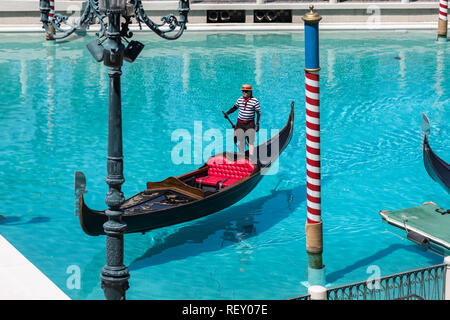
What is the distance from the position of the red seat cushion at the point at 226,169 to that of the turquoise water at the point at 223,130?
0.56 metres

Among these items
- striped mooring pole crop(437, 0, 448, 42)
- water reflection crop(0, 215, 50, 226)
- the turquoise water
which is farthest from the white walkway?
striped mooring pole crop(437, 0, 448, 42)

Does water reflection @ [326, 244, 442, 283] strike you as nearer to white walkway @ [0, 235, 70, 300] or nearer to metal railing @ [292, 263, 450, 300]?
metal railing @ [292, 263, 450, 300]

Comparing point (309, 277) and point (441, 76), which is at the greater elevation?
point (441, 76)

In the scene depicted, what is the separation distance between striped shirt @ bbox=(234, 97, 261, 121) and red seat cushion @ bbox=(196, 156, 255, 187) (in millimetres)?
798

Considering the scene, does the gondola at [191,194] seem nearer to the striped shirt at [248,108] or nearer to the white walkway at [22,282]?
the striped shirt at [248,108]

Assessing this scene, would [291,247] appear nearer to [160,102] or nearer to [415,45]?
[160,102]

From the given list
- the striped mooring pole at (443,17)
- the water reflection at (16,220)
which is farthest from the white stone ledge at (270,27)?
the water reflection at (16,220)

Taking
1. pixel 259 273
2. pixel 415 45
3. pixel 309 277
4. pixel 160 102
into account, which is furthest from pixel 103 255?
pixel 415 45

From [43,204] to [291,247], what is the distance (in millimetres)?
4238

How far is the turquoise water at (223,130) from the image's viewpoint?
985 cm

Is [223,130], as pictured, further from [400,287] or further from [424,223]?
[400,287]

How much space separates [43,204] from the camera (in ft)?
39.7

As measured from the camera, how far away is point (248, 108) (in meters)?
12.1

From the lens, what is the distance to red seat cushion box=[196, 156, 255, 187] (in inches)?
463
